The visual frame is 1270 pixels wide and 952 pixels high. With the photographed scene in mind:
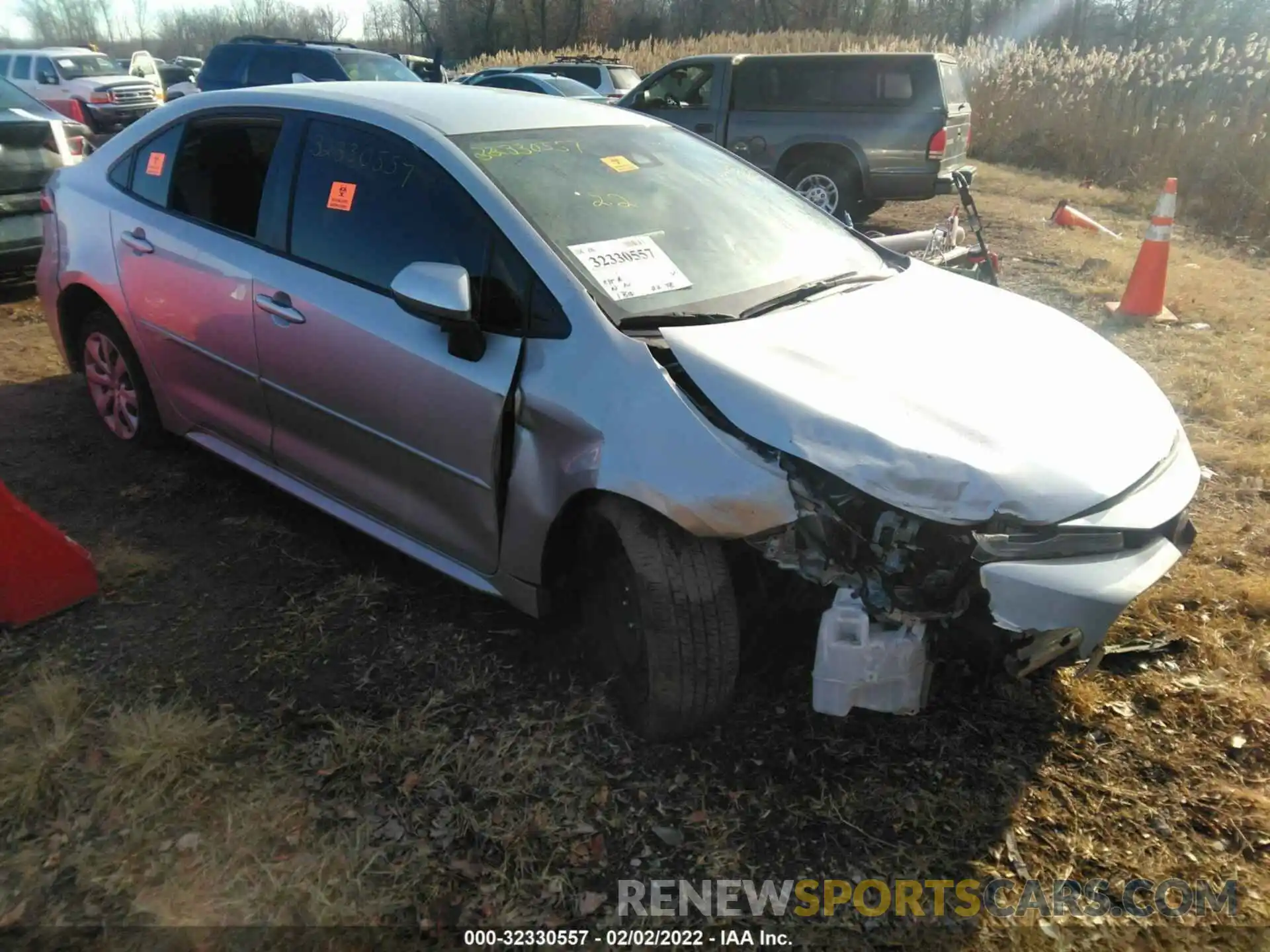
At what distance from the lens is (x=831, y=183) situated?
9.98 m

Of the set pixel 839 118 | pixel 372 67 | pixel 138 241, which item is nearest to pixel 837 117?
pixel 839 118

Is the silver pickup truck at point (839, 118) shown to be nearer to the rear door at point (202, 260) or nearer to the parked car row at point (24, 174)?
the parked car row at point (24, 174)

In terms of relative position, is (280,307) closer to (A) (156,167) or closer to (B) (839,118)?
(A) (156,167)

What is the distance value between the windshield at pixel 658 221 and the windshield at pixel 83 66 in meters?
19.3

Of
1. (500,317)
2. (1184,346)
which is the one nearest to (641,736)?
(500,317)

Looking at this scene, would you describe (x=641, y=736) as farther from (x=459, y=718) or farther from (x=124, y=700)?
(x=124, y=700)

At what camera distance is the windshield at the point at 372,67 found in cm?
1193

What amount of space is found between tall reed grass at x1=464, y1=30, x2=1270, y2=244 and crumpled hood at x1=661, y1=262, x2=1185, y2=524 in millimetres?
9171

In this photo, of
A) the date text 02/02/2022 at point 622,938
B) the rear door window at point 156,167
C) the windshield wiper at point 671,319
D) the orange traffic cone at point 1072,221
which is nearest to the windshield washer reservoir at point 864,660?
the date text 02/02/2022 at point 622,938

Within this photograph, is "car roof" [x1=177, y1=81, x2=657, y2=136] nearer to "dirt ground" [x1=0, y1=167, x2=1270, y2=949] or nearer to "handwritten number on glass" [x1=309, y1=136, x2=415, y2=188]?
"handwritten number on glass" [x1=309, y1=136, x2=415, y2=188]

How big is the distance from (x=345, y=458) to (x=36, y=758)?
1204mm

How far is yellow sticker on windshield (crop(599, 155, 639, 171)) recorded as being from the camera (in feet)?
10.3

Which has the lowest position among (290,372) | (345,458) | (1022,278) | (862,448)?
(1022,278)

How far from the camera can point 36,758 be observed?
2486 millimetres
